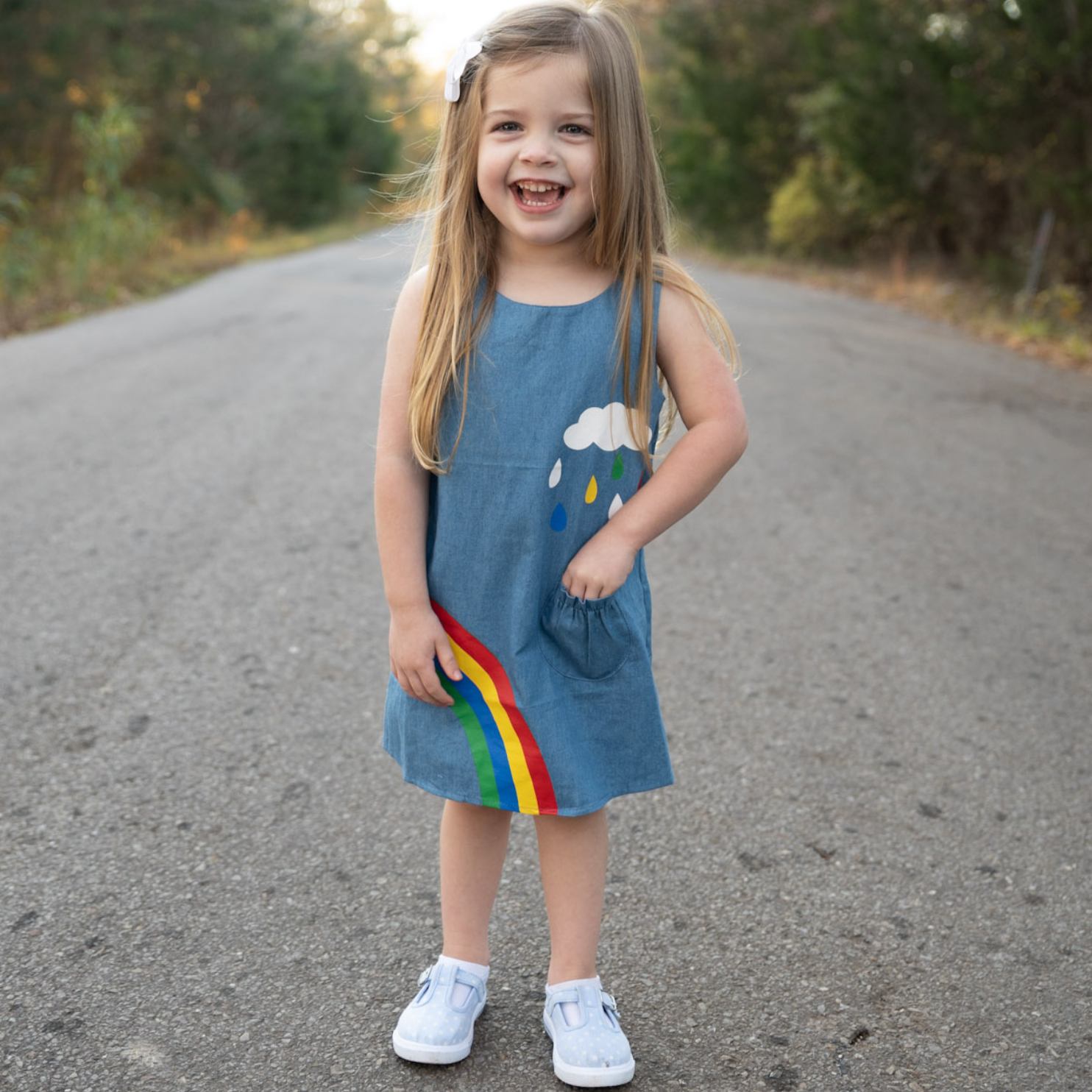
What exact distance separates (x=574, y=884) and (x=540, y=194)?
1044 millimetres

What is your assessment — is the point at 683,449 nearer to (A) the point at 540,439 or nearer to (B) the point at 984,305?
(A) the point at 540,439

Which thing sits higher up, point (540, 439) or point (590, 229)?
point (590, 229)

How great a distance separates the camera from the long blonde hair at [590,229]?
158 cm

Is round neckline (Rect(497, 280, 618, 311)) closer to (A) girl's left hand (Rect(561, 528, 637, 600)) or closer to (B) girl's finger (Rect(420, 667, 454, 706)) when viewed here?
(A) girl's left hand (Rect(561, 528, 637, 600))

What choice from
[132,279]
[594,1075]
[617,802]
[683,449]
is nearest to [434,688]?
[683,449]

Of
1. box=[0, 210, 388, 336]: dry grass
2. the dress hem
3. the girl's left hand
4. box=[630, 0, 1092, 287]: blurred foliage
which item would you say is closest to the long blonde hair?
the girl's left hand

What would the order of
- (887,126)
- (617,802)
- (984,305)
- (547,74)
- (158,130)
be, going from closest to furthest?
1. (547,74)
2. (617,802)
3. (984,305)
4. (887,126)
5. (158,130)

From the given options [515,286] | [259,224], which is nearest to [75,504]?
[515,286]

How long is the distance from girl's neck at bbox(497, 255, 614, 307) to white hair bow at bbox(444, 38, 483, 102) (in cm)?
25

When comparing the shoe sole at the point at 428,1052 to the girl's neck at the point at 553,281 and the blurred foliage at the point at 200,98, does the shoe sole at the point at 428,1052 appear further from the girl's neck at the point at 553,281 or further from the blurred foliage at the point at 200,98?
the blurred foliage at the point at 200,98

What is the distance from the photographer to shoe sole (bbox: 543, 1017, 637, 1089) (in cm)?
169

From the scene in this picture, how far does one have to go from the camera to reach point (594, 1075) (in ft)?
5.55

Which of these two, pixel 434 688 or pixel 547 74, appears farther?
pixel 434 688

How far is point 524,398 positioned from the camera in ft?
5.36
